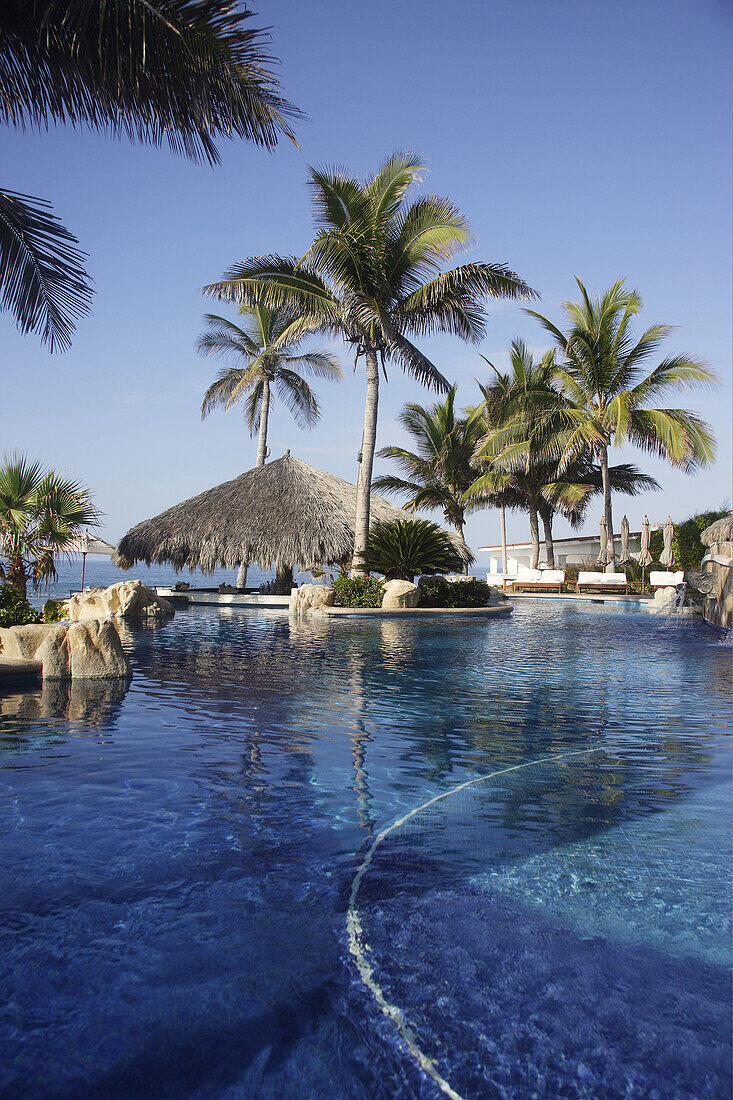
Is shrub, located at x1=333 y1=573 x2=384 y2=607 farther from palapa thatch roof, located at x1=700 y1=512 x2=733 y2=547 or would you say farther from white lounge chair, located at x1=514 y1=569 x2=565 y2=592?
white lounge chair, located at x1=514 y1=569 x2=565 y2=592

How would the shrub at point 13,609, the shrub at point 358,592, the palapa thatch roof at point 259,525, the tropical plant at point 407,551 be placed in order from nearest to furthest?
1. the shrub at point 13,609
2. the shrub at point 358,592
3. the tropical plant at point 407,551
4. the palapa thatch roof at point 259,525

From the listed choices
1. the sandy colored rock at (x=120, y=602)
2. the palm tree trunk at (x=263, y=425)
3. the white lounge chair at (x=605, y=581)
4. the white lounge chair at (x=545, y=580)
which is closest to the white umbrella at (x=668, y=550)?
the white lounge chair at (x=605, y=581)

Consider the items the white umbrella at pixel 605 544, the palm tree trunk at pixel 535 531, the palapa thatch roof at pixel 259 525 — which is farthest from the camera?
the palm tree trunk at pixel 535 531

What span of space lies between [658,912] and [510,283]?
55.4 feet

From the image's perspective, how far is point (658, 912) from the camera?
2848 mm

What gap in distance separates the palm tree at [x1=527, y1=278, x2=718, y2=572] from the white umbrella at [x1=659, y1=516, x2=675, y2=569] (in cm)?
190

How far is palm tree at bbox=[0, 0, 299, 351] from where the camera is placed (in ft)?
18.5

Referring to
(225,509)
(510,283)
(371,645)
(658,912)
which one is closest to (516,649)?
(371,645)

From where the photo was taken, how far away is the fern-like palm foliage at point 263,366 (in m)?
25.6

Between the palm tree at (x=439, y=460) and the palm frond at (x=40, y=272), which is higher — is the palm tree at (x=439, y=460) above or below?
above

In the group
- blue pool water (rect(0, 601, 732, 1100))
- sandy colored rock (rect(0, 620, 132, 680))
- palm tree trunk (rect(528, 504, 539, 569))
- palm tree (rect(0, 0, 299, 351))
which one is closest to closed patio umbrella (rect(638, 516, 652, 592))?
palm tree trunk (rect(528, 504, 539, 569))

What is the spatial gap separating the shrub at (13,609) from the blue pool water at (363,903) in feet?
10.7

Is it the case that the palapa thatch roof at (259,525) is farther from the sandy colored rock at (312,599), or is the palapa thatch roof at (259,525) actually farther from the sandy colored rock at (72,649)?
the sandy colored rock at (72,649)

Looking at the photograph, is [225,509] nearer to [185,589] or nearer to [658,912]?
[185,589]
